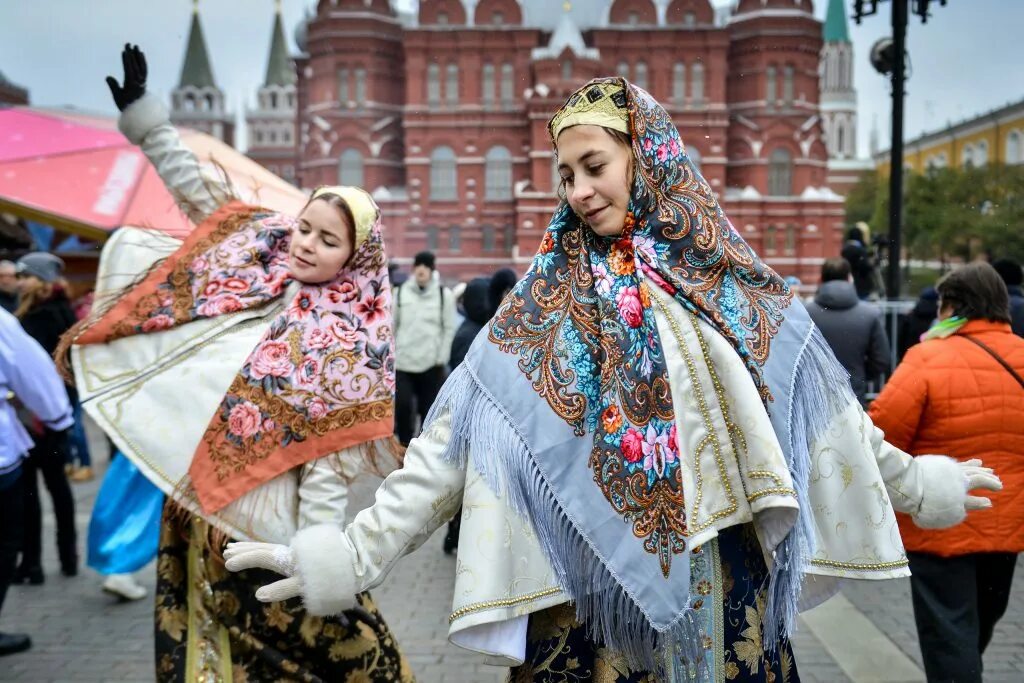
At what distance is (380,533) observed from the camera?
2023 mm

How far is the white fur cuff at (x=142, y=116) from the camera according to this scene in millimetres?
3758

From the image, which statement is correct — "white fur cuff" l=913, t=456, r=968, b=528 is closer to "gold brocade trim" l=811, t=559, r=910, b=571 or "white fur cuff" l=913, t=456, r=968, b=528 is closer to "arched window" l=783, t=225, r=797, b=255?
"gold brocade trim" l=811, t=559, r=910, b=571

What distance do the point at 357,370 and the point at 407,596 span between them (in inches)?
123

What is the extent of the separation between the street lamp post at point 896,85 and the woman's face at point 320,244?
23.0ft

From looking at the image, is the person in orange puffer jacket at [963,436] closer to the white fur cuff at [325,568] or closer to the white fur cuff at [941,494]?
the white fur cuff at [941,494]

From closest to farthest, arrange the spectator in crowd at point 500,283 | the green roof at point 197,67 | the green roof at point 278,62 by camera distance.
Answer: the spectator in crowd at point 500,283 < the green roof at point 197,67 < the green roof at point 278,62

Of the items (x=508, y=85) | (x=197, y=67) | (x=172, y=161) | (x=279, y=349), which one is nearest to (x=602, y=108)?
(x=279, y=349)

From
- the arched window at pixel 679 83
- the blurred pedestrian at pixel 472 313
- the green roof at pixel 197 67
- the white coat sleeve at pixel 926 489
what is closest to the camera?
the white coat sleeve at pixel 926 489

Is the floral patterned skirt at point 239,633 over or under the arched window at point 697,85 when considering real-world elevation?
under

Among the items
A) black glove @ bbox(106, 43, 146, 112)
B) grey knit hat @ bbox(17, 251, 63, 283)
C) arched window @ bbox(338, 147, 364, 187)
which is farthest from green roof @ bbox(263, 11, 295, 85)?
black glove @ bbox(106, 43, 146, 112)

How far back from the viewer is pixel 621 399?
200cm

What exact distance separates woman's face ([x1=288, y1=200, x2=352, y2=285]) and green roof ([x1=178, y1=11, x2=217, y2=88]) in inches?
2678

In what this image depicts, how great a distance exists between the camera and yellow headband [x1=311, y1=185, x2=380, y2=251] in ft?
10.1

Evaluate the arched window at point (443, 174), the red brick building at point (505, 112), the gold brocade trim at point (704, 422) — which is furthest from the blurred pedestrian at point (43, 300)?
the arched window at point (443, 174)
